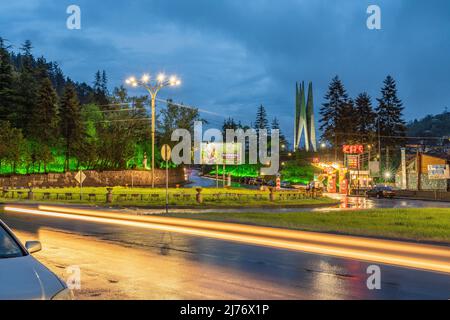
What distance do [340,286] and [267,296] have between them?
174cm

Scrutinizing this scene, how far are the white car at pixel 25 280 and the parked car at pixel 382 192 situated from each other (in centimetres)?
6408

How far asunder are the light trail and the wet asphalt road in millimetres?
620

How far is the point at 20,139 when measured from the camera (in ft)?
220

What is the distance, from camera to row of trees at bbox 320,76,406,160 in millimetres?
120812

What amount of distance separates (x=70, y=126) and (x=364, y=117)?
7064 centimetres

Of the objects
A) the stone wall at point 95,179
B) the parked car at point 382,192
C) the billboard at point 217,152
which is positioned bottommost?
the parked car at point 382,192

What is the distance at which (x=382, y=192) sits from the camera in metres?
67.3

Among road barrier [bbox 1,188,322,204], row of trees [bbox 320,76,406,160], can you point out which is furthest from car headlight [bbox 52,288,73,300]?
row of trees [bbox 320,76,406,160]

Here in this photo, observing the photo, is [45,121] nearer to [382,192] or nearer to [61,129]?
[61,129]

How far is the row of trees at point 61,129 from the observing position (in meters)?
71.7

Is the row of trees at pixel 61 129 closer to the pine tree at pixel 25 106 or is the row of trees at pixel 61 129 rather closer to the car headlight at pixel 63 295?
the pine tree at pixel 25 106

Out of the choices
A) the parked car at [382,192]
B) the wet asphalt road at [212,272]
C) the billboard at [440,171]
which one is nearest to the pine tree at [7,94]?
the parked car at [382,192]

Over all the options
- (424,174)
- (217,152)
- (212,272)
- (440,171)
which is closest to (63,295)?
(212,272)

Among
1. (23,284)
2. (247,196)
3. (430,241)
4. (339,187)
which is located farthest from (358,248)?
(339,187)
